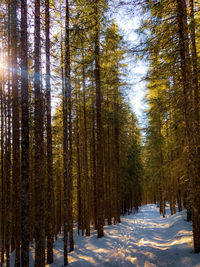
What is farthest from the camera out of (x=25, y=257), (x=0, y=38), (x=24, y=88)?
(x=0, y=38)

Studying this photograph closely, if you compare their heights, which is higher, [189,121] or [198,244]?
[189,121]

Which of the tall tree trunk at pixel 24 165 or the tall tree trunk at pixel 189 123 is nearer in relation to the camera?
the tall tree trunk at pixel 24 165

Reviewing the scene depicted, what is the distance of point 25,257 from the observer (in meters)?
6.32

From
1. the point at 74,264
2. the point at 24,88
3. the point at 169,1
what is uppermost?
the point at 169,1

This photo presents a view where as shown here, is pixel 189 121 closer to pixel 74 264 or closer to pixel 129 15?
pixel 129 15

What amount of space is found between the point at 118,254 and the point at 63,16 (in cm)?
1077

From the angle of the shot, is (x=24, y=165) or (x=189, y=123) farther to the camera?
(x=189, y=123)

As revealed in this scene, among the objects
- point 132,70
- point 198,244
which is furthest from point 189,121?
point 198,244

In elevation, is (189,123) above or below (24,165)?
above

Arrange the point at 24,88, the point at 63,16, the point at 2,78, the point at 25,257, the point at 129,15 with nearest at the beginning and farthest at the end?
the point at 25,257
the point at 24,88
the point at 129,15
the point at 63,16
the point at 2,78

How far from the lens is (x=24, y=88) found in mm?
6746

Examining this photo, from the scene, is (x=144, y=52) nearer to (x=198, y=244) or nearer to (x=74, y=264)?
(x=198, y=244)

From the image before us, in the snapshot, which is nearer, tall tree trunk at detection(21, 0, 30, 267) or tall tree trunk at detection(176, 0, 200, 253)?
tall tree trunk at detection(21, 0, 30, 267)

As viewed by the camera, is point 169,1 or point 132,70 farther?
point 132,70
